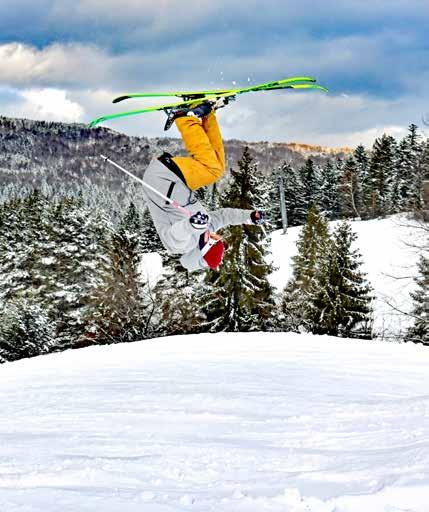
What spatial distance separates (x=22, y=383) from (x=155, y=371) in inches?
80.3

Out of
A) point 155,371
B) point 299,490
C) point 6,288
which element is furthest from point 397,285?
point 299,490

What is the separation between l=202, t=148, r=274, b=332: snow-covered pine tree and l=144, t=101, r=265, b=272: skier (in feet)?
61.7

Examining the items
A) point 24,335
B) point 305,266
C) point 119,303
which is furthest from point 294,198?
point 24,335

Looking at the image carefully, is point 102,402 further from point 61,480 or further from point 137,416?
point 61,480

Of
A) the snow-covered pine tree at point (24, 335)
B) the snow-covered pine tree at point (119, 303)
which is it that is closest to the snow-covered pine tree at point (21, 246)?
the snow-covered pine tree at point (119, 303)

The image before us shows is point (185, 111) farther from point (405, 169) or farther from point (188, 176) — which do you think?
point (405, 169)

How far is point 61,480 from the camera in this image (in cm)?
314

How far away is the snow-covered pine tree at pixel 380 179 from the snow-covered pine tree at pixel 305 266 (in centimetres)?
1650

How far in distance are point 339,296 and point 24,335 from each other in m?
14.4

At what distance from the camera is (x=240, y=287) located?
89.4ft

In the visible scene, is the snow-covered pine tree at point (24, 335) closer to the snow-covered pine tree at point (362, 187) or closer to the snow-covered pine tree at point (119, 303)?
the snow-covered pine tree at point (119, 303)

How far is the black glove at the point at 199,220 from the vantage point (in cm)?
690

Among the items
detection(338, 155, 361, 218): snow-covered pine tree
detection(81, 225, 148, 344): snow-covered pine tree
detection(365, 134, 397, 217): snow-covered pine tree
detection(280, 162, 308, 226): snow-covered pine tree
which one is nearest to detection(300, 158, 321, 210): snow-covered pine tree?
detection(280, 162, 308, 226): snow-covered pine tree

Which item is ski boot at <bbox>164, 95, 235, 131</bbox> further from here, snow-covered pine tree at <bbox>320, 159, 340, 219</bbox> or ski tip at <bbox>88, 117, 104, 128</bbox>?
snow-covered pine tree at <bbox>320, 159, 340, 219</bbox>
